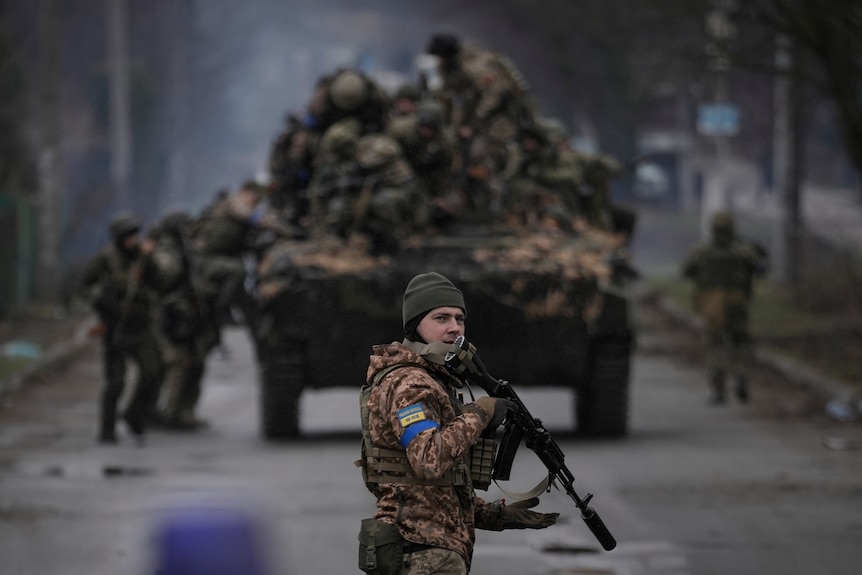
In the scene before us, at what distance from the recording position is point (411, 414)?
577cm

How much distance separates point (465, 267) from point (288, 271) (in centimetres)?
120

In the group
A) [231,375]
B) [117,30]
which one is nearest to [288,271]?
[231,375]

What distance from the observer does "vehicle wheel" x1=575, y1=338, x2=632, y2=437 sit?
46.9 feet

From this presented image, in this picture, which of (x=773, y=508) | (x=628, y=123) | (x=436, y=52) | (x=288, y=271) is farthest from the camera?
(x=628, y=123)

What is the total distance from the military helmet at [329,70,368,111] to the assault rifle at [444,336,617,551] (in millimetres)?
9814

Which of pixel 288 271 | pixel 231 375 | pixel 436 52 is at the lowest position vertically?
pixel 231 375

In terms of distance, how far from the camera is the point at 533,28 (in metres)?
60.0

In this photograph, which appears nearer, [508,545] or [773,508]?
[508,545]

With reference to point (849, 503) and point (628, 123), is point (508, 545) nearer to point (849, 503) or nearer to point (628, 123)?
point (849, 503)

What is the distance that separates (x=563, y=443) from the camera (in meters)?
14.4

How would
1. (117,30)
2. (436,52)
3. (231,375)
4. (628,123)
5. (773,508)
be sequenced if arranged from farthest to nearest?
1. (628,123)
2. (117,30)
3. (231,375)
4. (436,52)
5. (773,508)

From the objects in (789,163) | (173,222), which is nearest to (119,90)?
(789,163)

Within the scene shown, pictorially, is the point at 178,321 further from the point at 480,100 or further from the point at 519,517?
the point at 519,517

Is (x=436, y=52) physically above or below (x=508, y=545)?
above
